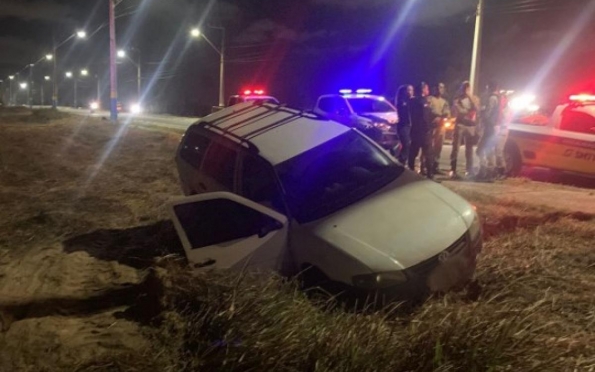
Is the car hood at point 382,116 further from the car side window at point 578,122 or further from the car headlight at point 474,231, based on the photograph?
the car headlight at point 474,231

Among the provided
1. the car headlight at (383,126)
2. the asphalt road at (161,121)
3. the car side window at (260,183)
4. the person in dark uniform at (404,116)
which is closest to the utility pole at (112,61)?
the asphalt road at (161,121)

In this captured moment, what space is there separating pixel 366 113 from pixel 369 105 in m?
0.65

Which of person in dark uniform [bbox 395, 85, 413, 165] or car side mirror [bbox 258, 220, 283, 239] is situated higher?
person in dark uniform [bbox 395, 85, 413, 165]

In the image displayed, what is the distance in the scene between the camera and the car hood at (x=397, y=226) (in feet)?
15.5

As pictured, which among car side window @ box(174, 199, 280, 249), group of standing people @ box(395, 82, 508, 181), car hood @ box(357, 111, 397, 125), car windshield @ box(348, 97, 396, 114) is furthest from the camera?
car windshield @ box(348, 97, 396, 114)

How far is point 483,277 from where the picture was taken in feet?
18.1

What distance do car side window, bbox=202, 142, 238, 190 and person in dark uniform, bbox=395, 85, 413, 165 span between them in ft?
16.8

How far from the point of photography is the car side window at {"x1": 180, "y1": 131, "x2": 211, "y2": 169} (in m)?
7.17

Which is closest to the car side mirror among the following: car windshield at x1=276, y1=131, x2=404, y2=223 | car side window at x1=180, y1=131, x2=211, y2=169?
car windshield at x1=276, y1=131, x2=404, y2=223

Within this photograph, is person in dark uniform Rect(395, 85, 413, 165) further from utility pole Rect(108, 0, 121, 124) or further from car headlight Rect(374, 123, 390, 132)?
utility pole Rect(108, 0, 121, 124)

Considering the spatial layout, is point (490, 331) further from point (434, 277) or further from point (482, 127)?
point (482, 127)

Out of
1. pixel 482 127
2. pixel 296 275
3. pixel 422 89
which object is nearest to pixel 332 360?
pixel 296 275

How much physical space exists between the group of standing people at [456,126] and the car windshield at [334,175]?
4810mm

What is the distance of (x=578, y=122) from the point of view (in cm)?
1098
